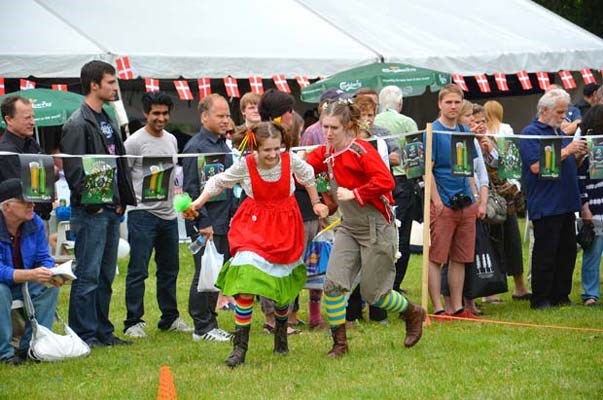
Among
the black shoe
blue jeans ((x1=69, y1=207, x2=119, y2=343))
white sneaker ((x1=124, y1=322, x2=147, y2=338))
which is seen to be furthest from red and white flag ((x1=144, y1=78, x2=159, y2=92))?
the black shoe

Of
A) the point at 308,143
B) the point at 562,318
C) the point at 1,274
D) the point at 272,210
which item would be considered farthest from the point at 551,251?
the point at 1,274

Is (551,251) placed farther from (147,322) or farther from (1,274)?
(1,274)

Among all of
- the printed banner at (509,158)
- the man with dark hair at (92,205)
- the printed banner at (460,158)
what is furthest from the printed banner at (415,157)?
the man with dark hair at (92,205)

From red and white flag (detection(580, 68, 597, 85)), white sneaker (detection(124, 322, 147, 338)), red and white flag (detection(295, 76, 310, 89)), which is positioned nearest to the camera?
white sneaker (detection(124, 322, 147, 338))

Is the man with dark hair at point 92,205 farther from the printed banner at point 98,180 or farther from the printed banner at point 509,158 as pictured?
the printed banner at point 509,158

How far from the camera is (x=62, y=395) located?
7.07 meters

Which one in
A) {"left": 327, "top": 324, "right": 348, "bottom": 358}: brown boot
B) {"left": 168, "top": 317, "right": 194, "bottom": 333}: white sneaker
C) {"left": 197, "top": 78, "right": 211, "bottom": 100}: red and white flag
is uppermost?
{"left": 197, "top": 78, "right": 211, "bottom": 100}: red and white flag

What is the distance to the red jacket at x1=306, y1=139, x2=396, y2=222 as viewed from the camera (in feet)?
25.7

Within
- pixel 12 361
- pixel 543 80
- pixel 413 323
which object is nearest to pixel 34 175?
pixel 12 361

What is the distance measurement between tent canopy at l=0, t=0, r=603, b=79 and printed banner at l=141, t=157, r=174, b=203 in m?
8.99

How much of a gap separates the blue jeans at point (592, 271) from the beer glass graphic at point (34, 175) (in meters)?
5.44

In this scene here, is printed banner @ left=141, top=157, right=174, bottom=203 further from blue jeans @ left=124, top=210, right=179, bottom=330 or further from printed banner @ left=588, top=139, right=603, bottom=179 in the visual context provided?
printed banner @ left=588, top=139, right=603, bottom=179

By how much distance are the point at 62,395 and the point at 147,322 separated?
3.31 metres

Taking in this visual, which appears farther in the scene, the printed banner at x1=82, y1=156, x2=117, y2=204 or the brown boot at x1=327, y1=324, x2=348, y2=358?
the printed banner at x1=82, y1=156, x2=117, y2=204
